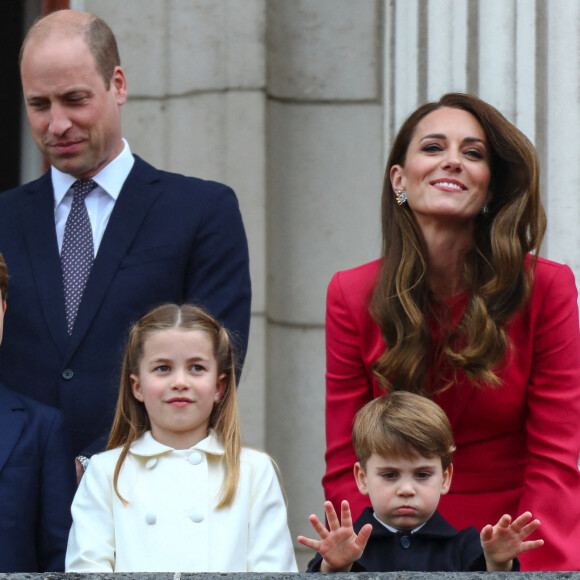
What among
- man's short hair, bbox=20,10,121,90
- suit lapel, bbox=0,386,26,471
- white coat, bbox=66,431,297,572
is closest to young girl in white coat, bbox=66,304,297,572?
white coat, bbox=66,431,297,572

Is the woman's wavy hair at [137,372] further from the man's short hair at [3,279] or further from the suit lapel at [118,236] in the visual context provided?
the man's short hair at [3,279]

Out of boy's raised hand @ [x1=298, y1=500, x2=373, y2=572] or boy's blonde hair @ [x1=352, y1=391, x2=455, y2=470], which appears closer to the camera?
boy's raised hand @ [x1=298, y1=500, x2=373, y2=572]

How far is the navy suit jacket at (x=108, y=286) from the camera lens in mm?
4703

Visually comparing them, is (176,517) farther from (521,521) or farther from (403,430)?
(521,521)

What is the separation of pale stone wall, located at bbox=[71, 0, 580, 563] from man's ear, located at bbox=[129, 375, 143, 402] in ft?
7.28

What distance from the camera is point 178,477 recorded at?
14.1 feet

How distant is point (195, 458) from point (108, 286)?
2.24ft

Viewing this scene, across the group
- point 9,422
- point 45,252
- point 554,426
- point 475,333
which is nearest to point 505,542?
point 554,426

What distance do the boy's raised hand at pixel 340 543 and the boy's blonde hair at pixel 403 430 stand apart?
15.7 inches

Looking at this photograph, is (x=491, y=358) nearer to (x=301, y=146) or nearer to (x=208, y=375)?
(x=208, y=375)

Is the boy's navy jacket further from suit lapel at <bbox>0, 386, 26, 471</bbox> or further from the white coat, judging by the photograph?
suit lapel at <bbox>0, 386, 26, 471</bbox>

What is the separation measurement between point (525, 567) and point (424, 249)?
96 centimetres

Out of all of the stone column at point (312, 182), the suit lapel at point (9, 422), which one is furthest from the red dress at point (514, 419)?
the stone column at point (312, 182)

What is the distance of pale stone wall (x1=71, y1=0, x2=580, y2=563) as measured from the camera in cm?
681
